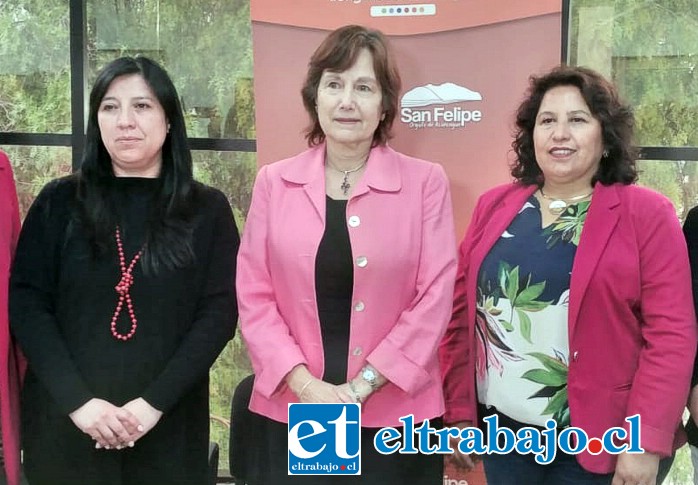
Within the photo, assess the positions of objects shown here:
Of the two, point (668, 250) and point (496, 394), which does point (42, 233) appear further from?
point (668, 250)

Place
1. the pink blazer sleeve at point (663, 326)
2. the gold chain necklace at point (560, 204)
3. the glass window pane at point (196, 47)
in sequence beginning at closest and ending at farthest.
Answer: the pink blazer sleeve at point (663, 326)
the gold chain necklace at point (560, 204)
the glass window pane at point (196, 47)

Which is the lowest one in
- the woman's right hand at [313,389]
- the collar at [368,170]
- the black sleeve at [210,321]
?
the woman's right hand at [313,389]

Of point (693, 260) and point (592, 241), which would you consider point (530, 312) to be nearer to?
point (592, 241)

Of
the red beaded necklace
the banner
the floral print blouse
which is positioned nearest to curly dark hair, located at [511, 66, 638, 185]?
the floral print blouse

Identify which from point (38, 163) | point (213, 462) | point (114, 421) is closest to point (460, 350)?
point (213, 462)

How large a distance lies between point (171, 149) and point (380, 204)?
543mm

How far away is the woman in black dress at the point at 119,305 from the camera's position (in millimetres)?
1673

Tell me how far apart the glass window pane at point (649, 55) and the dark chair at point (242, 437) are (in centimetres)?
163

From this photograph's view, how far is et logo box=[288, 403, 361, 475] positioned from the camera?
171 cm

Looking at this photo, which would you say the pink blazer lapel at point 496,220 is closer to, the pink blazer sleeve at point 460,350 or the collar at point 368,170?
the pink blazer sleeve at point 460,350

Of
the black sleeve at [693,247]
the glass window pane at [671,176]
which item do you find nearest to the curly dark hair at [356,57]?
the black sleeve at [693,247]

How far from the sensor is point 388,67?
171 cm

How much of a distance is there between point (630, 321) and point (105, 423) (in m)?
1.21

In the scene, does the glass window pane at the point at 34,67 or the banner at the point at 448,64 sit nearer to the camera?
the banner at the point at 448,64
